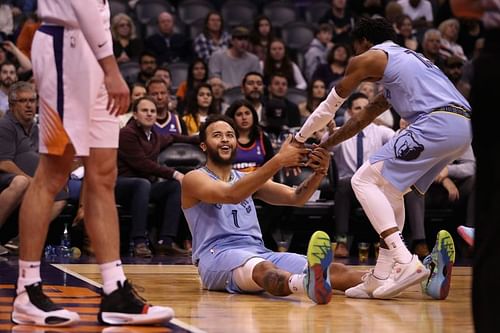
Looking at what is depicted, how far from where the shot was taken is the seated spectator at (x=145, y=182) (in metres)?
9.67

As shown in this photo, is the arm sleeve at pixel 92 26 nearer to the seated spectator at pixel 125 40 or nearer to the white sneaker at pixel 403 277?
the white sneaker at pixel 403 277

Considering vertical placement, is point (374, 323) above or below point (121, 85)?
below

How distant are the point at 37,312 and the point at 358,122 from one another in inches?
98.5

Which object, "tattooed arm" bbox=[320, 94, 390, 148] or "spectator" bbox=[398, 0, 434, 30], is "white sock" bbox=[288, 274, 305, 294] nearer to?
"tattooed arm" bbox=[320, 94, 390, 148]

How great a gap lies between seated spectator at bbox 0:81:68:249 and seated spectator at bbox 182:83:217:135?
1981mm

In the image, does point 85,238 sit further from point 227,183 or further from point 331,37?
point 331,37

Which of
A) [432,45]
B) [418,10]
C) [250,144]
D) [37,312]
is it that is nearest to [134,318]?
[37,312]

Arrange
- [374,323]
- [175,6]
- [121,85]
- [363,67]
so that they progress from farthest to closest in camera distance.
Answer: [175,6] < [363,67] < [374,323] < [121,85]

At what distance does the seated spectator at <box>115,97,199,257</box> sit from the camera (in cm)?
967

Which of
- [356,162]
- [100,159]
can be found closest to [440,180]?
[356,162]

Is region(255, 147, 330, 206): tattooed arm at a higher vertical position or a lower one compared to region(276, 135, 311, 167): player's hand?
lower

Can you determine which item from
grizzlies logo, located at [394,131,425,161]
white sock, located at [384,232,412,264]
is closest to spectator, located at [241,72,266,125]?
grizzlies logo, located at [394,131,425,161]

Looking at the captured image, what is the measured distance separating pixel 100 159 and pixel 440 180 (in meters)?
5.95

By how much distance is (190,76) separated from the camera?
1205 cm
